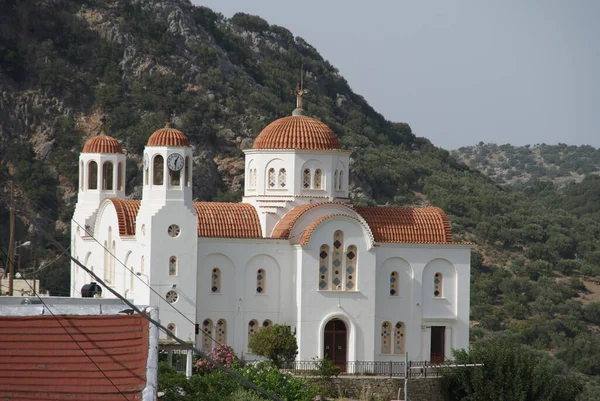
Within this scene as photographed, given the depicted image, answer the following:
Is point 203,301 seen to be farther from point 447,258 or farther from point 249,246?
point 447,258

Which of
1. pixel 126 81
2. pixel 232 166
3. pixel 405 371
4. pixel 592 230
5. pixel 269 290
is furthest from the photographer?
pixel 592 230

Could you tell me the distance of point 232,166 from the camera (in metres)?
87.5

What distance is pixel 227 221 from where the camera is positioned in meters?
51.0

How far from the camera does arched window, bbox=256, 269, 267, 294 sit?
167 feet

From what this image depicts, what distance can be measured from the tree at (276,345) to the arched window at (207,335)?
180 centimetres

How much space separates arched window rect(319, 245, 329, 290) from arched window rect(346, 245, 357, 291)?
744 mm

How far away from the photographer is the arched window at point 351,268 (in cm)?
5059

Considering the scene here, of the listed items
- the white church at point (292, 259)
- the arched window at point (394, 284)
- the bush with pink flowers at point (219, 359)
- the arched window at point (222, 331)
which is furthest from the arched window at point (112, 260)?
the arched window at point (394, 284)

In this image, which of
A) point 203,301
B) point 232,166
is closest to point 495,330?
point 232,166

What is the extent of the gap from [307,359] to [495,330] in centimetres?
3078

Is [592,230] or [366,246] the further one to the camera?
[592,230]

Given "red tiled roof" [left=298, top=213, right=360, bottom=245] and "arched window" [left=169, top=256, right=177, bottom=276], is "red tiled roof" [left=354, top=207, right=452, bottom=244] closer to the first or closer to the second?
"red tiled roof" [left=298, top=213, right=360, bottom=245]

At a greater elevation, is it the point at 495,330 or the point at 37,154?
the point at 37,154

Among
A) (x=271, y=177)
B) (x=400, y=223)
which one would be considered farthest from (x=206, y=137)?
(x=400, y=223)
